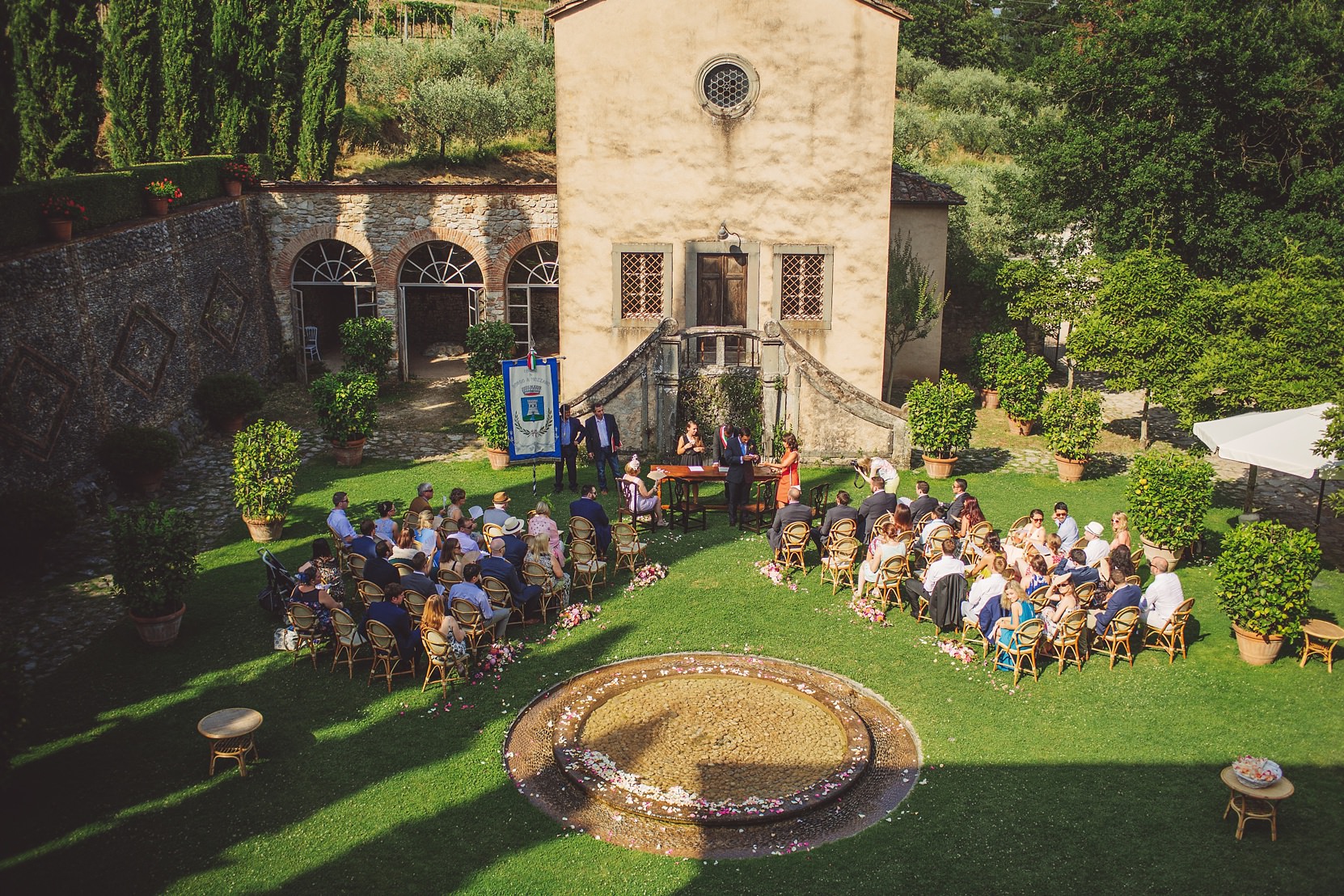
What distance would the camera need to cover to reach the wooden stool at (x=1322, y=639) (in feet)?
38.5

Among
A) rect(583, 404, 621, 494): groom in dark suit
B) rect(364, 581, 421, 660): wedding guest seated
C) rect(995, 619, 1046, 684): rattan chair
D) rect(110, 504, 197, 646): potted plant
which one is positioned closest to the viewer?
rect(995, 619, 1046, 684): rattan chair

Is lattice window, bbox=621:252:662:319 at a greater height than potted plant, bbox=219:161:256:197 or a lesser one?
lesser

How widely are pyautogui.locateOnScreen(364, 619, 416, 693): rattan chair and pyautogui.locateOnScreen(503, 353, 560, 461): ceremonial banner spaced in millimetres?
7464

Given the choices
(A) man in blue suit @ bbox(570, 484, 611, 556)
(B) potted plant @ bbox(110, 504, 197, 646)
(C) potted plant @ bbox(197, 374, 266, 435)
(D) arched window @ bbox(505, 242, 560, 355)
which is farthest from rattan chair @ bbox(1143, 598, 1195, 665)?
(C) potted plant @ bbox(197, 374, 266, 435)

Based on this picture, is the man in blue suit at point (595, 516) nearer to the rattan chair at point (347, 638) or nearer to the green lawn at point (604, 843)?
the green lawn at point (604, 843)

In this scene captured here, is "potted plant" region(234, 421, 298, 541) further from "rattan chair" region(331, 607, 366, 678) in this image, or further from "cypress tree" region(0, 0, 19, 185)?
"cypress tree" region(0, 0, 19, 185)

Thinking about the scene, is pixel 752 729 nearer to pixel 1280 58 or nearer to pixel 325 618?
pixel 325 618

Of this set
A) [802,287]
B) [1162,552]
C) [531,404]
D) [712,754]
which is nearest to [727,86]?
[802,287]

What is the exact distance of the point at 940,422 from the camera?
18734mm

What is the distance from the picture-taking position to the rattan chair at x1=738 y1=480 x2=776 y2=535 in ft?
53.9

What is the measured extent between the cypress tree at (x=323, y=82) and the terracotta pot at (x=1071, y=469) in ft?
64.8

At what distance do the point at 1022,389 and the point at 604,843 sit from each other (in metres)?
15.8

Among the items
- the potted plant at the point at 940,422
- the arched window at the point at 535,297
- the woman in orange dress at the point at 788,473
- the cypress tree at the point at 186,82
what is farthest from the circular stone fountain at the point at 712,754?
the cypress tree at the point at 186,82

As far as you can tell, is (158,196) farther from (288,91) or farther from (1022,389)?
(1022,389)
